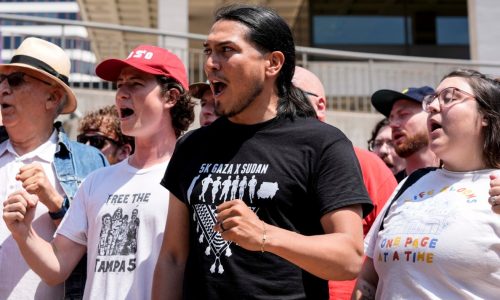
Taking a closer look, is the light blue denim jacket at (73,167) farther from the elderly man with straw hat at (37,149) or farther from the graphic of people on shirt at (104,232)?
the graphic of people on shirt at (104,232)

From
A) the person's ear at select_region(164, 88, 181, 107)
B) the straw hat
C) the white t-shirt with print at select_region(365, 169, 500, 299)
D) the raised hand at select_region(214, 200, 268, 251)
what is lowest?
the white t-shirt with print at select_region(365, 169, 500, 299)

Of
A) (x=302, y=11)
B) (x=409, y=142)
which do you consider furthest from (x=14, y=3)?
(x=409, y=142)

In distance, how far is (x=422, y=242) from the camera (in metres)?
2.93

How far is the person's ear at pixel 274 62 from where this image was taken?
9.24 feet

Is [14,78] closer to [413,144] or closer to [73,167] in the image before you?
[73,167]

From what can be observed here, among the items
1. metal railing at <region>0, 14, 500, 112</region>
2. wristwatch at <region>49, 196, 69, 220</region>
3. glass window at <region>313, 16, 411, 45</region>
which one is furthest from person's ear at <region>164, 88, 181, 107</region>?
glass window at <region>313, 16, 411, 45</region>

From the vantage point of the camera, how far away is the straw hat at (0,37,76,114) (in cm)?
393

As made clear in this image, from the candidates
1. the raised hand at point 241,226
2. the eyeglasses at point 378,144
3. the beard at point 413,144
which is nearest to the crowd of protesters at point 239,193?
the raised hand at point 241,226

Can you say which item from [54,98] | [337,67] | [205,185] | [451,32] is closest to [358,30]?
[451,32]

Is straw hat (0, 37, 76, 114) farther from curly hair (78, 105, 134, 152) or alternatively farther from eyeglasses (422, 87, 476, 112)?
eyeglasses (422, 87, 476, 112)

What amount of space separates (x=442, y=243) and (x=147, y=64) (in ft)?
5.66

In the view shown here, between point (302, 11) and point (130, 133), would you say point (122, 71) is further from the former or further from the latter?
point (302, 11)

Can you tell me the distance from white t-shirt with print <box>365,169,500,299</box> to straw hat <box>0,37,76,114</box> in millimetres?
2041

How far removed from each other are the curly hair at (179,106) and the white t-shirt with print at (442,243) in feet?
4.09
